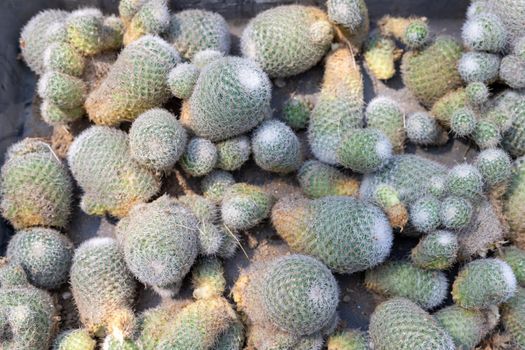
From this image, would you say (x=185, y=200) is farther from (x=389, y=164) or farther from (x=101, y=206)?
(x=389, y=164)

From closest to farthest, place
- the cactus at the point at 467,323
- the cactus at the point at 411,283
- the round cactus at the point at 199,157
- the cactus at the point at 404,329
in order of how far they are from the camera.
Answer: the cactus at the point at 404,329, the cactus at the point at 467,323, the cactus at the point at 411,283, the round cactus at the point at 199,157

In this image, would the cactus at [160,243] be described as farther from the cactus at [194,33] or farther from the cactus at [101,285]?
the cactus at [194,33]

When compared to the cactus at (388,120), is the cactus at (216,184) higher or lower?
lower

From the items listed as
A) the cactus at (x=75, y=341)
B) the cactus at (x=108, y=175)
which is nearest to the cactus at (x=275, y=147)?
the cactus at (x=108, y=175)

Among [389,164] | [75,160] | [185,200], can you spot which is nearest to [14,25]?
[75,160]

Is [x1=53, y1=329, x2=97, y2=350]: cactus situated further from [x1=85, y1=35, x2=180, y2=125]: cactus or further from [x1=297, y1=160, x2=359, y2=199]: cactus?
[x1=297, y1=160, x2=359, y2=199]: cactus

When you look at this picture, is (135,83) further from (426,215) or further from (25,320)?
(426,215)

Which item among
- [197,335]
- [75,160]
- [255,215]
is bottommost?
[197,335]
